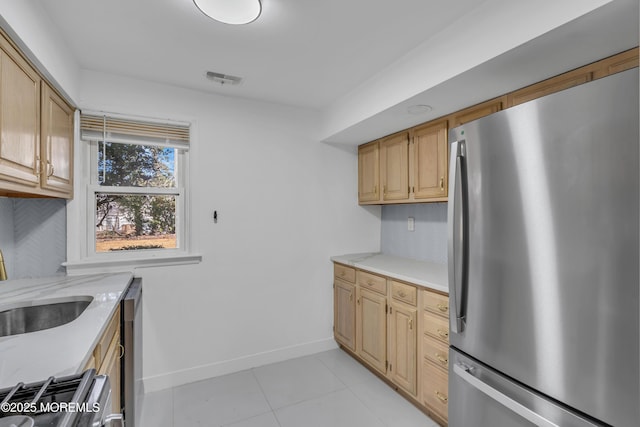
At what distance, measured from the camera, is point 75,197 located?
2.17 m

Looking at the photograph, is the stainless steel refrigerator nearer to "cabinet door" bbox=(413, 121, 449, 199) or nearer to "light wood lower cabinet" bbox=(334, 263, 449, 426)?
"light wood lower cabinet" bbox=(334, 263, 449, 426)

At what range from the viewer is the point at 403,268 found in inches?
96.0

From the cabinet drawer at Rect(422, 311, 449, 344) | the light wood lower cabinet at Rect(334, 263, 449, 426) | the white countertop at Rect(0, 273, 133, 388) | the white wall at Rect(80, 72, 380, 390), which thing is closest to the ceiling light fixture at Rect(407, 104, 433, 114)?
the white wall at Rect(80, 72, 380, 390)

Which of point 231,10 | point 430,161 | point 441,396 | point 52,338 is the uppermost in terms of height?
point 231,10

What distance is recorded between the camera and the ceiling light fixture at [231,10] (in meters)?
1.45

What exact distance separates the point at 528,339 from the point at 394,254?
2.01 m

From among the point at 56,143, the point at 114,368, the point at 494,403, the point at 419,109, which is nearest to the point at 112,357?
the point at 114,368

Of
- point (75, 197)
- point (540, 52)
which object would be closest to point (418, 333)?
point (540, 52)

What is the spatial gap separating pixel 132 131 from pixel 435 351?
2.64m

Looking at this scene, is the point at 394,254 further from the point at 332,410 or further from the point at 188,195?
the point at 188,195

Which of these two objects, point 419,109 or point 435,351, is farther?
point 419,109

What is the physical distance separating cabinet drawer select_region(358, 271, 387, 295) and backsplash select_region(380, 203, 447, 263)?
566 mm

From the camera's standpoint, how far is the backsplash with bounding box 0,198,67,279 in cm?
202

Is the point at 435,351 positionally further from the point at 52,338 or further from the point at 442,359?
the point at 52,338
